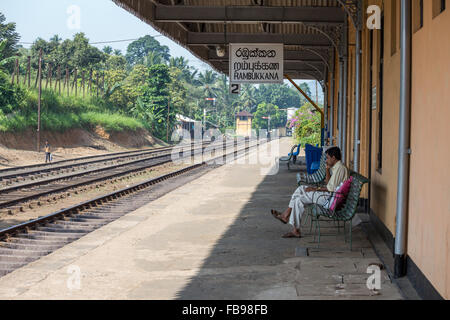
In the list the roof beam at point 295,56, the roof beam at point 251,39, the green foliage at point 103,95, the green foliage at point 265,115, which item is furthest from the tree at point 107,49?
the roof beam at point 251,39

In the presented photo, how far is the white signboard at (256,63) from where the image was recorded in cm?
1553

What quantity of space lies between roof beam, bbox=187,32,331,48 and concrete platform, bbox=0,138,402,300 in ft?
26.5

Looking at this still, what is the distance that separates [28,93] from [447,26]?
39065 millimetres

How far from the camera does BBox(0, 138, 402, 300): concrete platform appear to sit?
221 inches

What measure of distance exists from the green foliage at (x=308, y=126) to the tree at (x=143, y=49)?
450 ft

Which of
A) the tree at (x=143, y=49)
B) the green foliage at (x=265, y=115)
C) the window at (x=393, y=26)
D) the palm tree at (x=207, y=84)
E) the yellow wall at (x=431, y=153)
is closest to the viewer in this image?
the yellow wall at (x=431, y=153)

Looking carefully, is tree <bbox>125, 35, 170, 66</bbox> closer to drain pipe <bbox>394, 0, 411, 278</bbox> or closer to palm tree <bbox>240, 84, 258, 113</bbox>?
palm tree <bbox>240, 84, 258, 113</bbox>

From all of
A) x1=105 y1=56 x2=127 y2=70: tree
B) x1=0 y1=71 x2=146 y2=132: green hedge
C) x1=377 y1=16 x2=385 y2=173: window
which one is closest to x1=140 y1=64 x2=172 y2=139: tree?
x1=0 y1=71 x2=146 y2=132: green hedge

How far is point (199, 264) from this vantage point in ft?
22.5

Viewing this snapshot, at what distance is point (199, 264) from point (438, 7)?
361cm

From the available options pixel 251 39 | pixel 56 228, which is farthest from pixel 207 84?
pixel 56 228

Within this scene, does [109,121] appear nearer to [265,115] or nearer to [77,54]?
[77,54]

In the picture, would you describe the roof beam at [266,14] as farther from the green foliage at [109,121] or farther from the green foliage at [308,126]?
the green foliage at [109,121]
